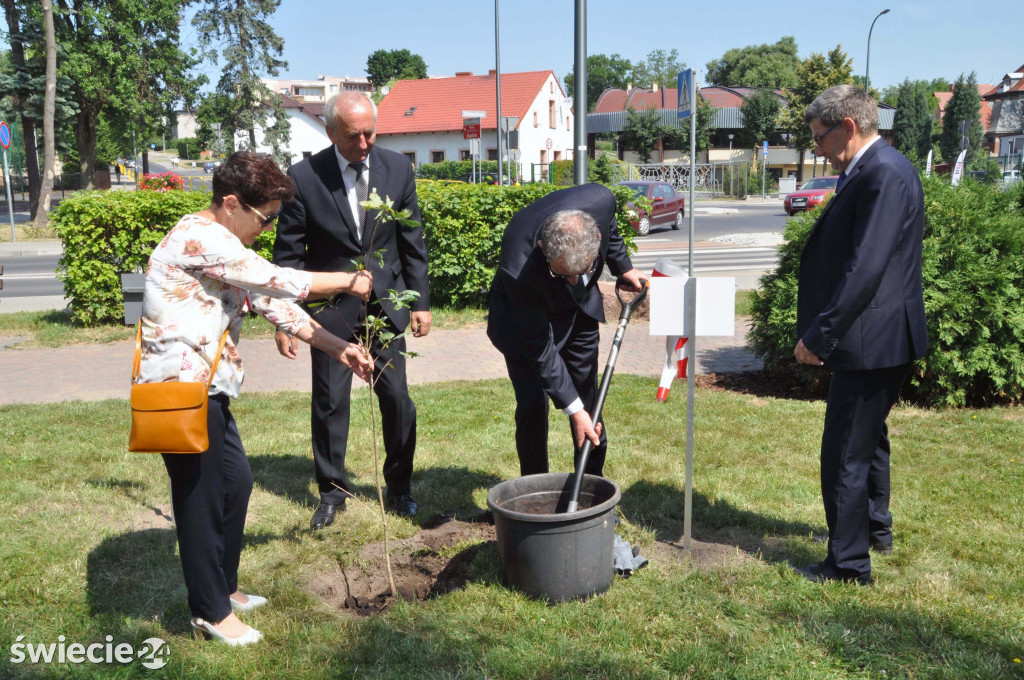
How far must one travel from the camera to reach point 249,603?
3414mm

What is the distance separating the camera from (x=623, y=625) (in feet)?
10.5

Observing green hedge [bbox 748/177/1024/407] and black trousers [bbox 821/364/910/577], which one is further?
green hedge [bbox 748/177/1024/407]

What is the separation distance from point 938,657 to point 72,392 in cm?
685

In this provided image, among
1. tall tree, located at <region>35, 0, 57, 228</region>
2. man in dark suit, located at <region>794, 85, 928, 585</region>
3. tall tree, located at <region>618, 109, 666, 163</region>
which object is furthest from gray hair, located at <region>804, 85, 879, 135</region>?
tall tree, located at <region>618, 109, 666, 163</region>

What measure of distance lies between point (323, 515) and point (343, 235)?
148 cm

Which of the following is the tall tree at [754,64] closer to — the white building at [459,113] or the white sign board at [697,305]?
the white building at [459,113]

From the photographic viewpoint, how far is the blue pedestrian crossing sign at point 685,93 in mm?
8775

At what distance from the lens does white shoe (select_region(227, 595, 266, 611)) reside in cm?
337

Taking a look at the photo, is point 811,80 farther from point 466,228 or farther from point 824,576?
point 824,576

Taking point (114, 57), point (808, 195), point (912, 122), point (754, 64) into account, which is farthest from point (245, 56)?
point (754, 64)

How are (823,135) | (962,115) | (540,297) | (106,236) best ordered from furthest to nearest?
(962,115) < (106,236) < (540,297) < (823,135)

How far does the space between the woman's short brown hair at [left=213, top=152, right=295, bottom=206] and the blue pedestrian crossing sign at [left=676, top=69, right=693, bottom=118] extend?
6.67 metres

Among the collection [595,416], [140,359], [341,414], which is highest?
[140,359]

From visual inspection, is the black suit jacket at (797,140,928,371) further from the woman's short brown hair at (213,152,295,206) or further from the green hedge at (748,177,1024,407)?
the green hedge at (748,177,1024,407)
